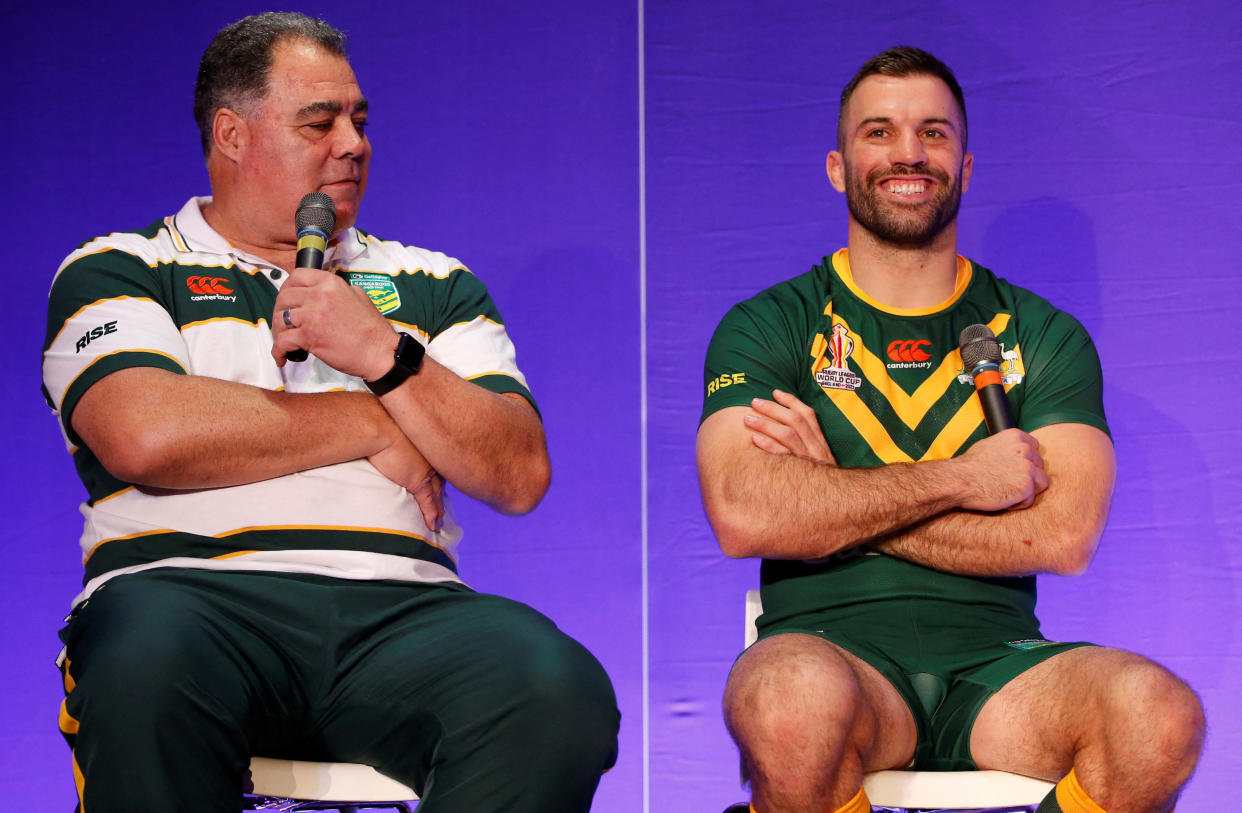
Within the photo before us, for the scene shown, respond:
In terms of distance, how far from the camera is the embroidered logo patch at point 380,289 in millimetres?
2119

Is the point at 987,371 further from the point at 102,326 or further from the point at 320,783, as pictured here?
the point at 102,326

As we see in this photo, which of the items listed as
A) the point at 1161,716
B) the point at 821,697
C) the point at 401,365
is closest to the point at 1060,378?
the point at 1161,716

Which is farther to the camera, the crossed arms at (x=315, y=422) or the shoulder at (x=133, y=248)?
the shoulder at (x=133, y=248)

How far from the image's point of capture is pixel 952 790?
5.66 feet

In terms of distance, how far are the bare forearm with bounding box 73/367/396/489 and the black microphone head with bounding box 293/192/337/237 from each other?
263mm

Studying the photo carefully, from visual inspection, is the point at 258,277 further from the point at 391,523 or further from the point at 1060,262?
the point at 1060,262

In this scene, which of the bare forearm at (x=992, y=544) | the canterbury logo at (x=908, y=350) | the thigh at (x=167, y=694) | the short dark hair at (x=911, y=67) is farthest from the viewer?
the short dark hair at (x=911, y=67)

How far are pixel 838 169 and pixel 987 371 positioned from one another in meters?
0.58

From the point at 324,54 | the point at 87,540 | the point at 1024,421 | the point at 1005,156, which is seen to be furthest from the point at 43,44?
the point at 1024,421

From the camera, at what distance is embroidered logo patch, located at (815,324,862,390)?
2.13m

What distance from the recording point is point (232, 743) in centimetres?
159

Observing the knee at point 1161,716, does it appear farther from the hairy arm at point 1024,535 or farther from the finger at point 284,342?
the finger at point 284,342

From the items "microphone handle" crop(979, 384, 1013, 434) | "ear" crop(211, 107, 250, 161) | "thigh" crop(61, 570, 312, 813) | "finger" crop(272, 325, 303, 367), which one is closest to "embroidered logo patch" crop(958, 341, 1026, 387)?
"microphone handle" crop(979, 384, 1013, 434)

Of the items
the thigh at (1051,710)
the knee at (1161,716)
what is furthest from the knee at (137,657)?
the knee at (1161,716)
